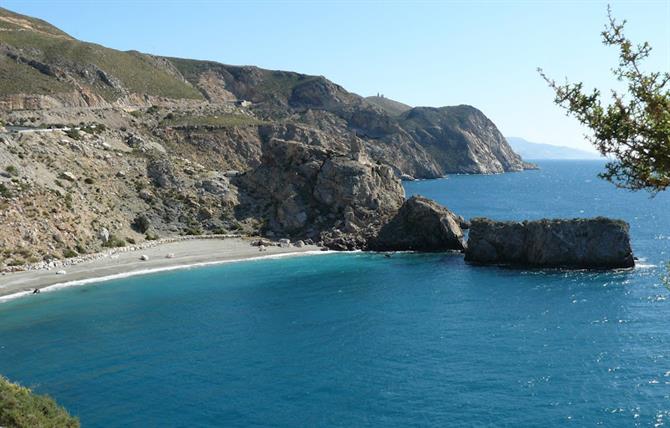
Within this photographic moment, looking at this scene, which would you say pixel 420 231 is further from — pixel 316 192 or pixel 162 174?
pixel 162 174

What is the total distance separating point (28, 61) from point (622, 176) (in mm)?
134885

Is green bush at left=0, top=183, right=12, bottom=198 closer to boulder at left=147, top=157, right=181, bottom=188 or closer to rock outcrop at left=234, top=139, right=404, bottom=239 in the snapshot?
boulder at left=147, top=157, right=181, bottom=188

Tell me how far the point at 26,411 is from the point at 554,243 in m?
61.3

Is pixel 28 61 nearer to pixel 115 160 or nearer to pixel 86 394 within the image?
pixel 115 160

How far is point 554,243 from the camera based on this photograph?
2785 inches

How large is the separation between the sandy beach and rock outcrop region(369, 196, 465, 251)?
1076cm

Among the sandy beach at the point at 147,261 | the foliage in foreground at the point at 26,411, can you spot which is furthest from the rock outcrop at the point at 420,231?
the foliage in foreground at the point at 26,411

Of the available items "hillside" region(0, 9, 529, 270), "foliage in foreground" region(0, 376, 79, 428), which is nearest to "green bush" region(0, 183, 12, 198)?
"hillside" region(0, 9, 529, 270)

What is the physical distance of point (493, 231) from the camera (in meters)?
74.8

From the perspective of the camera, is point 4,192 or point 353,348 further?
point 4,192

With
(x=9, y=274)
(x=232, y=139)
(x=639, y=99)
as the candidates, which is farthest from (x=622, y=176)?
(x=232, y=139)

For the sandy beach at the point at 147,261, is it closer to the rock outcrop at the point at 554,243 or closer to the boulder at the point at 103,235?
the boulder at the point at 103,235

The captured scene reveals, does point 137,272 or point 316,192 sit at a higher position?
point 316,192

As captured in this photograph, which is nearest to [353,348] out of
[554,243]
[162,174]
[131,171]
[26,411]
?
[26,411]
